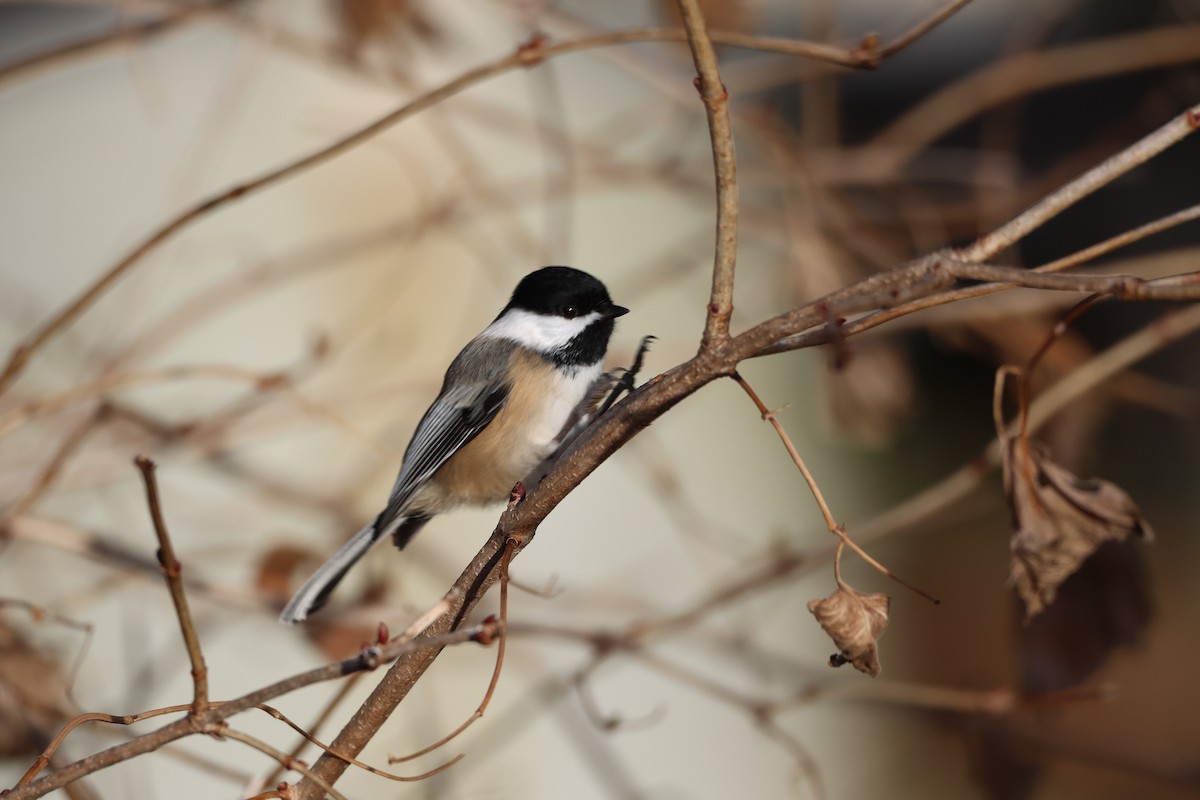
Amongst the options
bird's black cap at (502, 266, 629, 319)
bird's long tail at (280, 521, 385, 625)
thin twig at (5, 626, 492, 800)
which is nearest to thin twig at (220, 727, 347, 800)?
thin twig at (5, 626, 492, 800)

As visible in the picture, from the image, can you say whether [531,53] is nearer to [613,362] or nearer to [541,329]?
[541,329]

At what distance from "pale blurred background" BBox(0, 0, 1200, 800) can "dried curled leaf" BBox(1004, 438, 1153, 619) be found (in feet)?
1.72

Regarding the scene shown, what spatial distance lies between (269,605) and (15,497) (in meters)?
0.80

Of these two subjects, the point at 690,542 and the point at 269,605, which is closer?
the point at 269,605

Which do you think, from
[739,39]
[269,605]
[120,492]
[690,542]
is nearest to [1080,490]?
[739,39]

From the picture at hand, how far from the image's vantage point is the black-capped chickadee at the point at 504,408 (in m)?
2.09

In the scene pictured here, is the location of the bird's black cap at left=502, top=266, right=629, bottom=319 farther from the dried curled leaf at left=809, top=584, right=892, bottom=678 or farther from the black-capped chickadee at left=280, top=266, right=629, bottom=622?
the dried curled leaf at left=809, top=584, right=892, bottom=678

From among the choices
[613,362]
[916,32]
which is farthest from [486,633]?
[613,362]

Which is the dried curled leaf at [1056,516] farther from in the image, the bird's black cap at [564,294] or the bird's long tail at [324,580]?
the bird's long tail at [324,580]

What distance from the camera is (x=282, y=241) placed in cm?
398

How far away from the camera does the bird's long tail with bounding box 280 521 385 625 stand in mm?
1800

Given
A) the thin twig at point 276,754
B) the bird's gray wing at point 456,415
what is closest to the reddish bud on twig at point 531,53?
the bird's gray wing at point 456,415

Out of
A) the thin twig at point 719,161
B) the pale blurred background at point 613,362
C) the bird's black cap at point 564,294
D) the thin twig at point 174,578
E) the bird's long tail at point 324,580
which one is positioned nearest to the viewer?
the thin twig at point 174,578

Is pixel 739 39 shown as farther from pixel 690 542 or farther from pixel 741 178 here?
pixel 690 542
